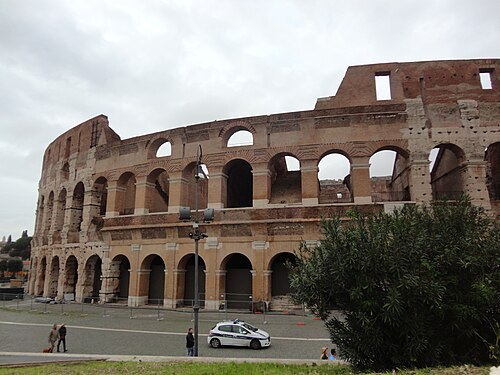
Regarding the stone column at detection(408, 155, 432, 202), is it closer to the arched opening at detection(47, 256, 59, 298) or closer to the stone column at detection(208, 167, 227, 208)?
the stone column at detection(208, 167, 227, 208)

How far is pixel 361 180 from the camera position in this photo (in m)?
20.3

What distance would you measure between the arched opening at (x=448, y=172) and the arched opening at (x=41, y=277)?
106 ft

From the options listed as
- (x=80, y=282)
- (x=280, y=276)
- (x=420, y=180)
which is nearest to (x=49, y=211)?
(x=80, y=282)

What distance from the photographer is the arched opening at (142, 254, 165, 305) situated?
79.7 feet

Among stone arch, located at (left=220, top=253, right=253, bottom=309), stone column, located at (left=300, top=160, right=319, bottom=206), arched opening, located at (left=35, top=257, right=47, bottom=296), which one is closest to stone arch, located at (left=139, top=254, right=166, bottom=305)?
stone arch, located at (left=220, top=253, right=253, bottom=309)

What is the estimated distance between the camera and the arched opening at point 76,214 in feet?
94.1

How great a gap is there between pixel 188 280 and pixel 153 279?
9.23 ft

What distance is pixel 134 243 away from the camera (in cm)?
2428

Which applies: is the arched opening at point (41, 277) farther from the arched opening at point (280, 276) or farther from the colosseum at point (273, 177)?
the arched opening at point (280, 276)

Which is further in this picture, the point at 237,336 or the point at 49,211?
the point at 49,211

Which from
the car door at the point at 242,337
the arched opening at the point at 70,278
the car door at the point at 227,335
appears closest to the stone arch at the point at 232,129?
the car door at the point at 227,335

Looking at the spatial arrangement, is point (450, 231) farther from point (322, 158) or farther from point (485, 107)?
point (485, 107)

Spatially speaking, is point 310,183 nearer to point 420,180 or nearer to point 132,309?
point 420,180

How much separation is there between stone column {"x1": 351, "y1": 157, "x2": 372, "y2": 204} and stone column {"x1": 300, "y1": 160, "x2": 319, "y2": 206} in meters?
2.08
